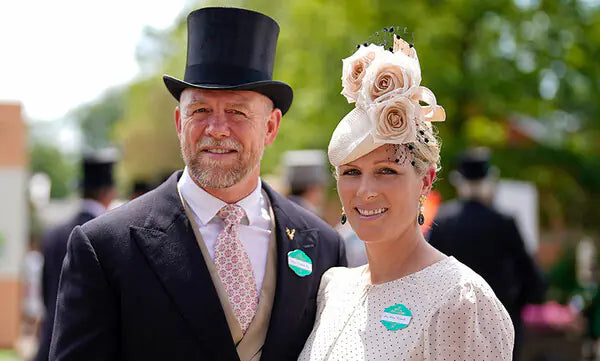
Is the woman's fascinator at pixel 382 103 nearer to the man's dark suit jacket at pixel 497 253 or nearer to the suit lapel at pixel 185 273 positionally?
the suit lapel at pixel 185 273

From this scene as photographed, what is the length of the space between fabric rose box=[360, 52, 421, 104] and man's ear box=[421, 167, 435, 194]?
1.04ft

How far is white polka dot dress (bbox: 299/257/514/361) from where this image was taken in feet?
7.55

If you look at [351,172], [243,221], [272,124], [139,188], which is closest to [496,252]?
[272,124]

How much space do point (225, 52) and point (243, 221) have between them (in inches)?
25.8

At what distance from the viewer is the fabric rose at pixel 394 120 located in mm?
2486

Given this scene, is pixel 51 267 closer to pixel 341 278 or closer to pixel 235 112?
pixel 235 112

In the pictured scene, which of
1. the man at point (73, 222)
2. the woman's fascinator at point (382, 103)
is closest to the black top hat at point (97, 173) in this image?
the man at point (73, 222)

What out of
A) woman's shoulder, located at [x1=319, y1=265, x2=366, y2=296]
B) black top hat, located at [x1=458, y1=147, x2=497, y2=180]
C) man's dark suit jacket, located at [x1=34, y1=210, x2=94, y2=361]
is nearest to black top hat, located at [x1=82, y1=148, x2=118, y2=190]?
man's dark suit jacket, located at [x1=34, y1=210, x2=94, y2=361]

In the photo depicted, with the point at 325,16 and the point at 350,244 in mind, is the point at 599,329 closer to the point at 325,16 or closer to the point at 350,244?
the point at 350,244

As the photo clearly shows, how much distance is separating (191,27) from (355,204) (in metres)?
0.99

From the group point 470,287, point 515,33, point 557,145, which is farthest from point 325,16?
point 470,287

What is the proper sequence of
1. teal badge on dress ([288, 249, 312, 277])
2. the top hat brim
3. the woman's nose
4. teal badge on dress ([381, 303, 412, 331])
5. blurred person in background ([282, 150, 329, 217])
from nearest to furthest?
teal badge on dress ([381, 303, 412, 331])
the woman's nose
the top hat brim
teal badge on dress ([288, 249, 312, 277])
blurred person in background ([282, 150, 329, 217])

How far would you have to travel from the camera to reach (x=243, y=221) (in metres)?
3.06

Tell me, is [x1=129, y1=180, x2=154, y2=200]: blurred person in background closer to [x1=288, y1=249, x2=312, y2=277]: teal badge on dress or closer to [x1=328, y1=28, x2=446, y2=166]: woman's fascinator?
[x1=288, y1=249, x2=312, y2=277]: teal badge on dress
